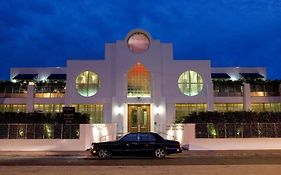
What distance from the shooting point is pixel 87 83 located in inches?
1369

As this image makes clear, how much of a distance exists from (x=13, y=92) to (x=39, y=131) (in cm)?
1638

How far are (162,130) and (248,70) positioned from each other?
18.9 m

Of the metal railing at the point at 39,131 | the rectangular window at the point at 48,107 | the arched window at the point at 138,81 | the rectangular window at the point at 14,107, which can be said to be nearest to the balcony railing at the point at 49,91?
the rectangular window at the point at 48,107

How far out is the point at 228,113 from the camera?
78.8 feet

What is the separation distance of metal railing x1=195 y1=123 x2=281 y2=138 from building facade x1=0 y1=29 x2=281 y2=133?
1025 cm

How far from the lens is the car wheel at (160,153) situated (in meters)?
18.2

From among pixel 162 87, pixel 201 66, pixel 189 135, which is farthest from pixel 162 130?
pixel 189 135

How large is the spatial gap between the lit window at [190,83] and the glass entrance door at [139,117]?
399 centimetres

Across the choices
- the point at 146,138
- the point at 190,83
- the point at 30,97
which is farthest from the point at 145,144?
the point at 30,97

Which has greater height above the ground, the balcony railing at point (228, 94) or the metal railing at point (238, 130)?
the balcony railing at point (228, 94)

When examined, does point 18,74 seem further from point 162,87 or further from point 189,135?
point 189,135

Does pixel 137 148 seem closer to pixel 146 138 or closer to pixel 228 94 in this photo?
pixel 146 138

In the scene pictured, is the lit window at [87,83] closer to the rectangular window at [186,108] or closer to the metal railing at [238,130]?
the rectangular window at [186,108]

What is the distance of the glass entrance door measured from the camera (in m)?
33.7
